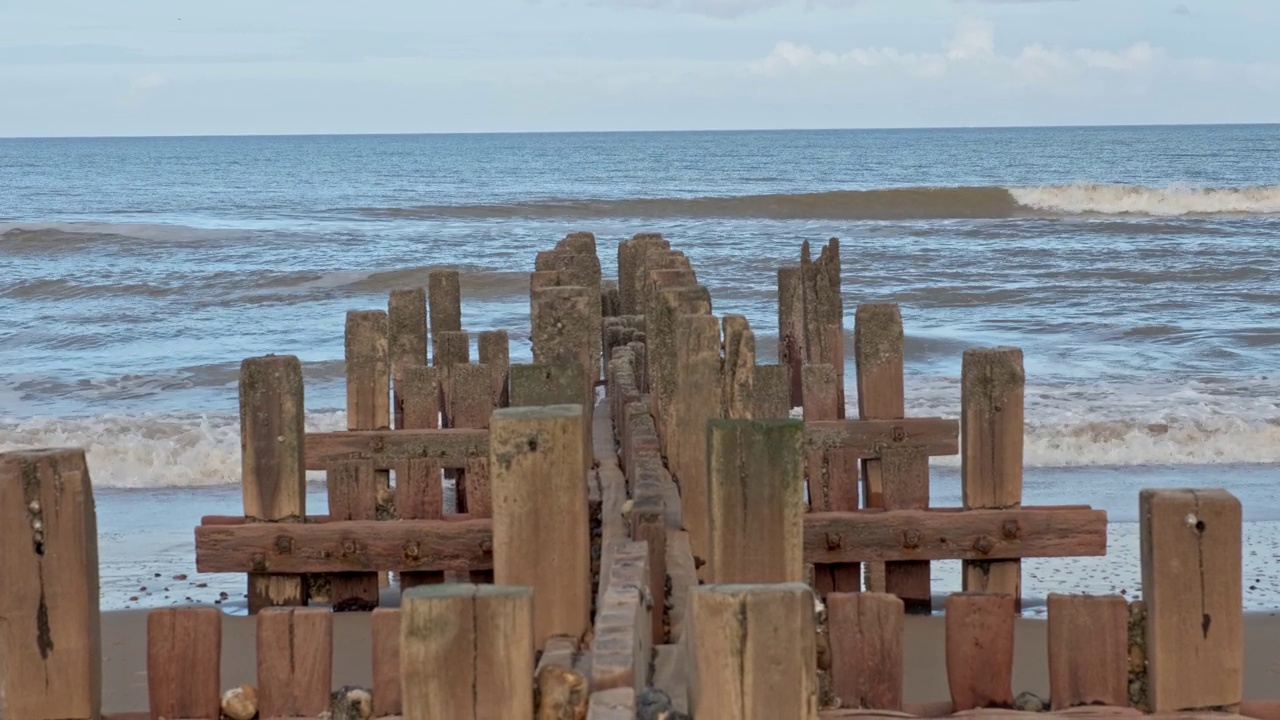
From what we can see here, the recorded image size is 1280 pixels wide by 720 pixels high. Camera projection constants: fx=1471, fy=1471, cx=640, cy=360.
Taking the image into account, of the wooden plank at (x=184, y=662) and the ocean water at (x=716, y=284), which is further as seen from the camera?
the ocean water at (x=716, y=284)

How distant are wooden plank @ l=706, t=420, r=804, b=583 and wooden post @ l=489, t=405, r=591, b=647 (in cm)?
27

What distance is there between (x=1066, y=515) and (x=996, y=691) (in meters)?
2.48

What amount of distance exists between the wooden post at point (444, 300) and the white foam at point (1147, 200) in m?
32.8

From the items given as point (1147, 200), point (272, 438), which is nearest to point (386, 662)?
point (272, 438)

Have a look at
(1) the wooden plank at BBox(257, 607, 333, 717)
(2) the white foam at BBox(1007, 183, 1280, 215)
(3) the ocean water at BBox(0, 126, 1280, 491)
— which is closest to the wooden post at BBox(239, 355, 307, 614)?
(1) the wooden plank at BBox(257, 607, 333, 717)

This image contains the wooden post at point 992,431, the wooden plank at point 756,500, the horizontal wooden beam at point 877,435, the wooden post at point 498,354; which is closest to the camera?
the wooden plank at point 756,500

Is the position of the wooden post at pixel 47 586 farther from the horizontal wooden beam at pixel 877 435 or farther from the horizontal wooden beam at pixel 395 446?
the horizontal wooden beam at pixel 877 435

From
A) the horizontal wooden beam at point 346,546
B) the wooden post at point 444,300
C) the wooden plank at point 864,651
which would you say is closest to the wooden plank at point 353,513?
the horizontal wooden beam at point 346,546

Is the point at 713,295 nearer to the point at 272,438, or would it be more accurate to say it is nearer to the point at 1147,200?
the point at 272,438

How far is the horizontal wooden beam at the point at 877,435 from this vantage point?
6.03m

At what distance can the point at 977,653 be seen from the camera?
121 inches

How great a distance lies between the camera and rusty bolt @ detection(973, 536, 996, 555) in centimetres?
539

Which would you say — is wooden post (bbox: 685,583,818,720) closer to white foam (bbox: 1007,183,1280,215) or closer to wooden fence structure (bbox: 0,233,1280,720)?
wooden fence structure (bbox: 0,233,1280,720)

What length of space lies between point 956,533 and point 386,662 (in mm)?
3007
